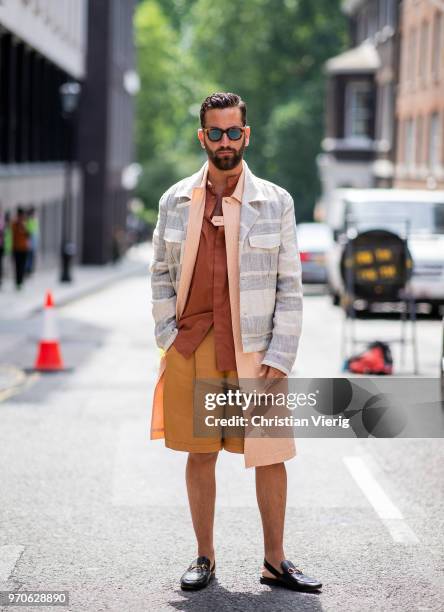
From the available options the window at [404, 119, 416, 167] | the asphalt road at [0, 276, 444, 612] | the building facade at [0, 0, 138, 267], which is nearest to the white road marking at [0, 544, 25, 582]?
the asphalt road at [0, 276, 444, 612]

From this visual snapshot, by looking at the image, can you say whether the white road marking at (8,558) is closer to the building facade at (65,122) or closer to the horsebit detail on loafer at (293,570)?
the horsebit detail on loafer at (293,570)

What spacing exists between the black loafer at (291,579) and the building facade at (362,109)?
48517 mm

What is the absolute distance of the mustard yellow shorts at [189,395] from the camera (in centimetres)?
539

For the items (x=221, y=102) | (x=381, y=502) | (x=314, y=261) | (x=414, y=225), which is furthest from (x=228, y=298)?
(x=314, y=261)

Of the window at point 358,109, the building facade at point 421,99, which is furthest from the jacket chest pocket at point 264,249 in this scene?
the window at point 358,109

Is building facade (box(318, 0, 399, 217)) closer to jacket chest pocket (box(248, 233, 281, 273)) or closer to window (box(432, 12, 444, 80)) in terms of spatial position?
Answer: window (box(432, 12, 444, 80))

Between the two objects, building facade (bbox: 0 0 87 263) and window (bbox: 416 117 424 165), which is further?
window (bbox: 416 117 424 165)

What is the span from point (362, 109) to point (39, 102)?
20.7 metres

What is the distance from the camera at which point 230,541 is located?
636cm

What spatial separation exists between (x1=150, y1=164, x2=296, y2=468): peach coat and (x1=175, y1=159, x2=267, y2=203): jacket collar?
0.7 inches

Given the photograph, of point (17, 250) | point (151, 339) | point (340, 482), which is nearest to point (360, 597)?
point (340, 482)

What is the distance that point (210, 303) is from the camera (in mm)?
5398

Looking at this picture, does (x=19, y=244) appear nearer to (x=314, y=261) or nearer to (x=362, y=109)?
(x=314, y=261)

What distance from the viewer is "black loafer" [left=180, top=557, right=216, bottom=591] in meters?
5.46
